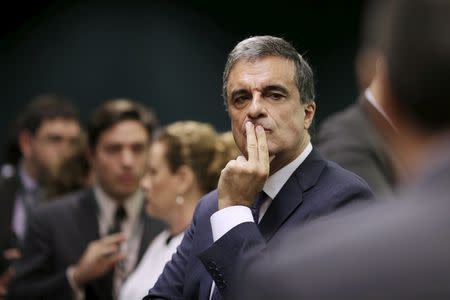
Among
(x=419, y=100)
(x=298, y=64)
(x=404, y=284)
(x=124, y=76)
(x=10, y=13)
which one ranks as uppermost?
(x=10, y=13)

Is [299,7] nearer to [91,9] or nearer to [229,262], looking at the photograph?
[91,9]

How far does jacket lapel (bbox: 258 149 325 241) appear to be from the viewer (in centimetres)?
201

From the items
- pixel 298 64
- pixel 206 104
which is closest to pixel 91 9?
pixel 206 104

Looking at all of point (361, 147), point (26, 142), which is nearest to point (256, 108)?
point (361, 147)

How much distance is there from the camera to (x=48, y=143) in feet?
16.7

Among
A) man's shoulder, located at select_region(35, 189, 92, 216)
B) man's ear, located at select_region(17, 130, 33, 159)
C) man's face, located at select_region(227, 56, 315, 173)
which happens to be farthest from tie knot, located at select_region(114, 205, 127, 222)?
man's face, located at select_region(227, 56, 315, 173)

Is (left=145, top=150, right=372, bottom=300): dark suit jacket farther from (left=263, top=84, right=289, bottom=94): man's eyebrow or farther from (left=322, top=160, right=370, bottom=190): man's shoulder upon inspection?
(left=263, top=84, right=289, bottom=94): man's eyebrow

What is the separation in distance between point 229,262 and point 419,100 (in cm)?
97

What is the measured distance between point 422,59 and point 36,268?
3102 millimetres

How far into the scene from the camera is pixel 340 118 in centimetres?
313

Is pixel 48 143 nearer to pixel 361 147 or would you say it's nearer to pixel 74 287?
pixel 74 287

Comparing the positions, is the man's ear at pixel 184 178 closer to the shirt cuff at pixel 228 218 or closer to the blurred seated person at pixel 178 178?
the blurred seated person at pixel 178 178

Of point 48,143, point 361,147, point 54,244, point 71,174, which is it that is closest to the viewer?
point 361,147

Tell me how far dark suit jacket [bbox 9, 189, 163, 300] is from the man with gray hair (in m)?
1.57
